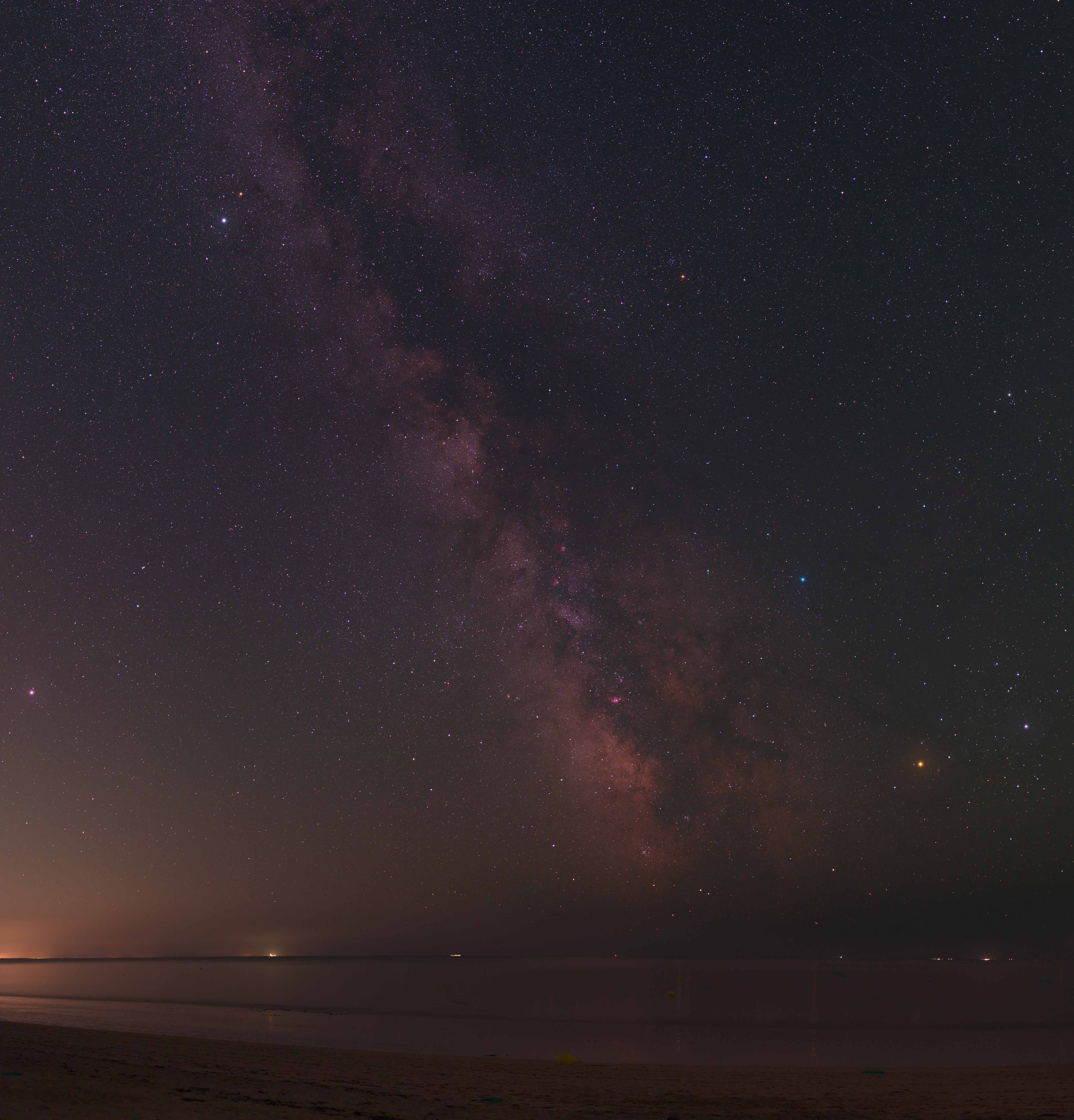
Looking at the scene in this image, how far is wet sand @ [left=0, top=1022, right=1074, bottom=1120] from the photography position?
30.8ft

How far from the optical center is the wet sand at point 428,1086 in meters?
9.40

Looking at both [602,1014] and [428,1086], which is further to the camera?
[602,1014]

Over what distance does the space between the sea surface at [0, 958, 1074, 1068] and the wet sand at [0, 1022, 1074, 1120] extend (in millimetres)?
3774

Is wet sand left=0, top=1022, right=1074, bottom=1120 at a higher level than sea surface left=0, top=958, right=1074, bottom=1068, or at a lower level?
higher

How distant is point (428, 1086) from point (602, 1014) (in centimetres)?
2421

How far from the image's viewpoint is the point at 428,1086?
41.7 ft

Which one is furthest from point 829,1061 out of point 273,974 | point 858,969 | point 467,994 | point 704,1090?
point 858,969

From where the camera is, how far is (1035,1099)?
42.3ft

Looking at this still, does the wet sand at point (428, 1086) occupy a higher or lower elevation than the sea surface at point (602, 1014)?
higher

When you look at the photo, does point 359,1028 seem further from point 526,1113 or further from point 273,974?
point 273,974

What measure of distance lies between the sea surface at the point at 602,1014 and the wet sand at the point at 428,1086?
3.77 meters

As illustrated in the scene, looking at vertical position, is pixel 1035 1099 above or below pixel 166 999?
above

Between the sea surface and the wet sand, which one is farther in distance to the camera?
the sea surface

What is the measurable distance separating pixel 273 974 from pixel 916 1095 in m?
84.7
